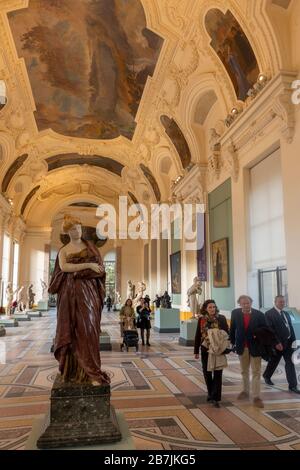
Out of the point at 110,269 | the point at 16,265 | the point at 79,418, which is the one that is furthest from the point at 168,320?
the point at 110,269

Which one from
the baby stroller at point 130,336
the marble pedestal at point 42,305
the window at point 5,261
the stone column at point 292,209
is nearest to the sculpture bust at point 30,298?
the marble pedestal at point 42,305

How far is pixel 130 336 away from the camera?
9656 millimetres

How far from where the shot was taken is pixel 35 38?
42.0 ft

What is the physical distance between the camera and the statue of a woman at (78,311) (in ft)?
10.1

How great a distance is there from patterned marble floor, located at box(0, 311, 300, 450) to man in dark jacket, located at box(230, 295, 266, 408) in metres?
0.28

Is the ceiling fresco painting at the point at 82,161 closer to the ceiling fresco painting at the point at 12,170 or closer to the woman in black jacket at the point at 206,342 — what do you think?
the ceiling fresco painting at the point at 12,170

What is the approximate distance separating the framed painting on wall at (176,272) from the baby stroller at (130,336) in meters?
7.61

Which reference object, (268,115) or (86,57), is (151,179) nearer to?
(86,57)

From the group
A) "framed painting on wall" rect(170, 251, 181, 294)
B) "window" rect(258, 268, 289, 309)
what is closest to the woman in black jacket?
"window" rect(258, 268, 289, 309)

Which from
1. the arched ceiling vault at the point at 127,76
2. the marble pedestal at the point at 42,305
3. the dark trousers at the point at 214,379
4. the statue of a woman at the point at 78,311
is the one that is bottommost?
the marble pedestal at the point at 42,305

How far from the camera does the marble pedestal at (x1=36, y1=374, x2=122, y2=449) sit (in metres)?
2.83

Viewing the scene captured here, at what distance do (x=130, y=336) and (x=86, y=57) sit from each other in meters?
10.8

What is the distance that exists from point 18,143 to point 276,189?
14.3m

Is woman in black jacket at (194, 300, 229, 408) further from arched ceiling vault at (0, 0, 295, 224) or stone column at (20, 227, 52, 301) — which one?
stone column at (20, 227, 52, 301)
